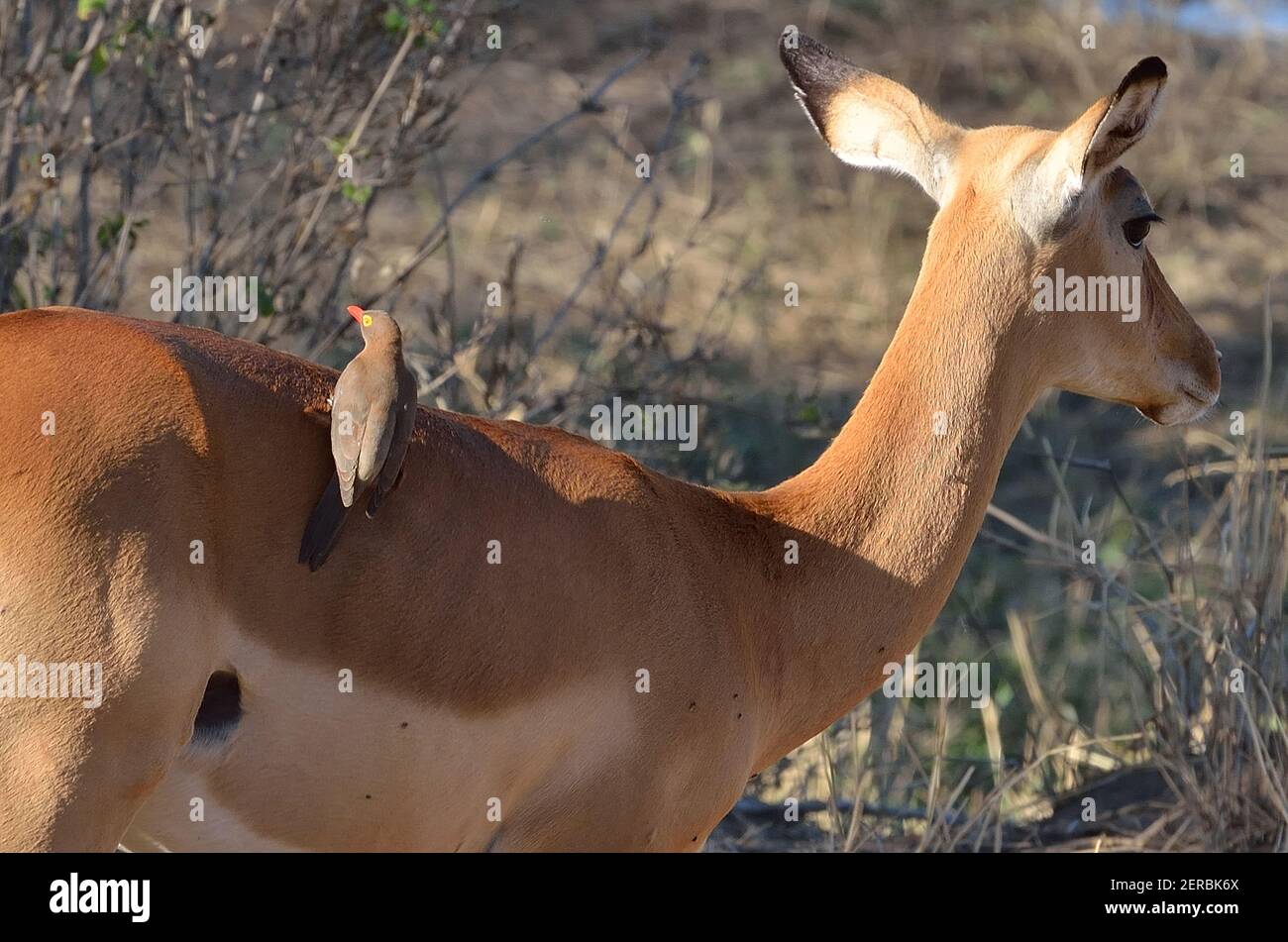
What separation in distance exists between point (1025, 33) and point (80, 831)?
44.7ft

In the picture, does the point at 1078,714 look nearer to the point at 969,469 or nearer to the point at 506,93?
the point at 969,469

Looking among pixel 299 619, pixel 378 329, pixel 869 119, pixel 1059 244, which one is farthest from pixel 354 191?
pixel 299 619

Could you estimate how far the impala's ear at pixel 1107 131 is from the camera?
360cm

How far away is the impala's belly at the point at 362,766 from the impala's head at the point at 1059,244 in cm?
136

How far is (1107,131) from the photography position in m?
3.76

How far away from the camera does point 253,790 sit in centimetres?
326

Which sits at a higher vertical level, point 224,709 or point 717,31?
point 717,31

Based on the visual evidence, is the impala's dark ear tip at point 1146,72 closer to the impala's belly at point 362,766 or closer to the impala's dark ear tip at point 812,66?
the impala's dark ear tip at point 812,66

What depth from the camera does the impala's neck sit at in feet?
13.4

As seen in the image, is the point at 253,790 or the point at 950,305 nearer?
the point at 253,790

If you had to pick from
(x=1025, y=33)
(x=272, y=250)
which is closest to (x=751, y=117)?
(x=1025, y=33)

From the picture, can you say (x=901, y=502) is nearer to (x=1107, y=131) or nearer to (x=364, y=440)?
(x=1107, y=131)

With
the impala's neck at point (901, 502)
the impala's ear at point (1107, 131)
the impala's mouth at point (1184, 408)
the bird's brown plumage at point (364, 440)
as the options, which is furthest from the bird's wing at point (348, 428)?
the impala's mouth at point (1184, 408)

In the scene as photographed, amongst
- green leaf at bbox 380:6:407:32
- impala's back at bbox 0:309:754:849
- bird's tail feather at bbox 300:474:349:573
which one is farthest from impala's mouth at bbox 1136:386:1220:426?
green leaf at bbox 380:6:407:32
